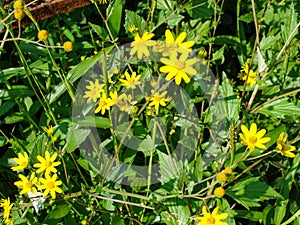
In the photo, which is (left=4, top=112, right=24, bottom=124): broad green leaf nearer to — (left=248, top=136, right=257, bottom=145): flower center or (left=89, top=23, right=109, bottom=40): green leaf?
(left=89, top=23, right=109, bottom=40): green leaf

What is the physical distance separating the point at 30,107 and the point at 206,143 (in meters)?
0.44

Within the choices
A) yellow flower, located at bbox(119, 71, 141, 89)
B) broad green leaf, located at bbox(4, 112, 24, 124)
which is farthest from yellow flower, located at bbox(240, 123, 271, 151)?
broad green leaf, located at bbox(4, 112, 24, 124)

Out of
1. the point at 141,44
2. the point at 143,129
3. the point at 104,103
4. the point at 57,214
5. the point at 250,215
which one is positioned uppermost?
the point at 141,44

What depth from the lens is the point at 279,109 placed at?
3.49ft

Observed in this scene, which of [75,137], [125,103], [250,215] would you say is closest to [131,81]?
[125,103]

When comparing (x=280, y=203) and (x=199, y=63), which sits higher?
(x=199, y=63)

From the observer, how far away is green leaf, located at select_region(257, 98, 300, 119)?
1046mm

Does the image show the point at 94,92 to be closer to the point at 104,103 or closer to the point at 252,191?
the point at 104,103

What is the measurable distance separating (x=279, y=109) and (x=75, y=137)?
0.45 meters

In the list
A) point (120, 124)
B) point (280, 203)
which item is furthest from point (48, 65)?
point (280, 203)

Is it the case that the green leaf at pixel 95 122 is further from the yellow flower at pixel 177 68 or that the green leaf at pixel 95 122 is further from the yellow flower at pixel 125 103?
the yellow flower at pixel 177 68

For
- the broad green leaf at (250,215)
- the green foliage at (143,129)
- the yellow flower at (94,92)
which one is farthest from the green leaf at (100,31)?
the broad green leaf at (250,215)

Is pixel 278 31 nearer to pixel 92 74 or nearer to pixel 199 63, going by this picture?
pixel 199 63

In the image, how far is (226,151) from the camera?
984 millimetres
